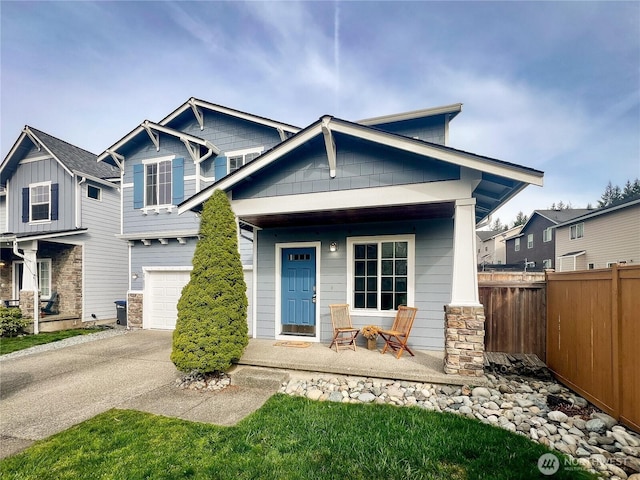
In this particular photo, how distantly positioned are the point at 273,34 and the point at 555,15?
696 cm

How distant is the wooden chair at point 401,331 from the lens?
5.18 metres

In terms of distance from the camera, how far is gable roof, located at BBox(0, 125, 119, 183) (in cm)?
1045

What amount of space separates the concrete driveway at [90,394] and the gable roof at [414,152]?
10.1ft

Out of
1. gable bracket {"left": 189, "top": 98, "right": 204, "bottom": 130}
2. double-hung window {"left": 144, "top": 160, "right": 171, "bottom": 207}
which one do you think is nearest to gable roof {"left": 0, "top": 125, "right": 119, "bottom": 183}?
double-hung window {"left": 144, "top": 160, "right": 171, "bottom": 207}

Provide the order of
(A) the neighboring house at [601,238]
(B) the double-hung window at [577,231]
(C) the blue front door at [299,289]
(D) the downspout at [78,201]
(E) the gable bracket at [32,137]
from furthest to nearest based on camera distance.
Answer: (B) the double-hung window at [577,231] → (A) the neighboring house at [601,238] → (E) the gable bracket at [32,137] → (D) the downspout at [78,201] → (C) the blue front door at [299,289]

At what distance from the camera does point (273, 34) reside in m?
8.19

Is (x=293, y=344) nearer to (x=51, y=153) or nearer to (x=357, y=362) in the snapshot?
(x=357, y=362)

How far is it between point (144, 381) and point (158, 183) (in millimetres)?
6511

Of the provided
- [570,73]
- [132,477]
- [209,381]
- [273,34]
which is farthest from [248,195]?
[570,73]

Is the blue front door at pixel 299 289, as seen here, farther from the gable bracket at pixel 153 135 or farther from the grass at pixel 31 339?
the grass at pixel 31 339

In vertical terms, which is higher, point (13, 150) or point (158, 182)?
point (13, 150)

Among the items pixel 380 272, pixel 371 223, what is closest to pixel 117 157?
pixel 371 223

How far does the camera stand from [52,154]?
10305mm

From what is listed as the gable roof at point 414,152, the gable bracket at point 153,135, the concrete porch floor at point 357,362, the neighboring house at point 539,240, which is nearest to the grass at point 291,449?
the concrete porch floor at point 357,362
